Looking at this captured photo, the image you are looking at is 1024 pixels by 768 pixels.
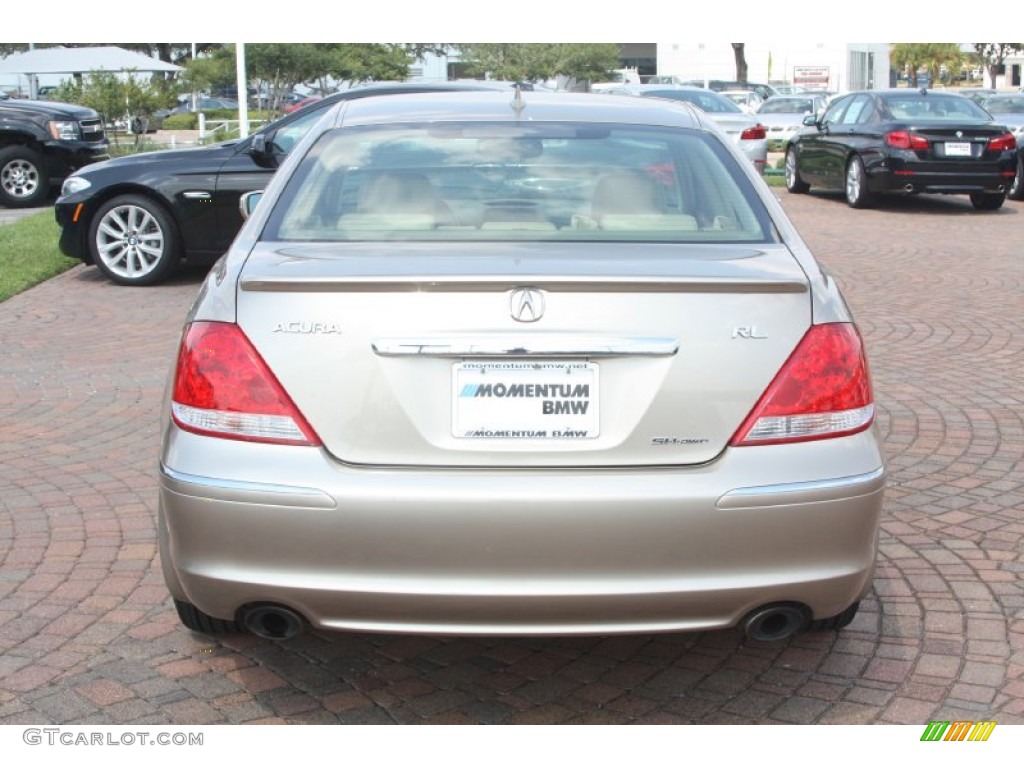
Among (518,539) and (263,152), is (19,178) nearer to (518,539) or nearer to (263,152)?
(263,152)

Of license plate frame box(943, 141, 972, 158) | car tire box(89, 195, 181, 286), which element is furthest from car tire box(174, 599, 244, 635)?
license plate frame box(943, 141, 972, 158)

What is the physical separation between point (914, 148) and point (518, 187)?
13640 millimetres

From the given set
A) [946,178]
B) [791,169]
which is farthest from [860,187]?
[791,169]

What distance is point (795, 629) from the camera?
11.1ft

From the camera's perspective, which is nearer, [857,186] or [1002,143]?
[1002,143]

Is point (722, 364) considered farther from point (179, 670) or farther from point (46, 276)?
point (46, 276)

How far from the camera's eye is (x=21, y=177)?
18.1 m

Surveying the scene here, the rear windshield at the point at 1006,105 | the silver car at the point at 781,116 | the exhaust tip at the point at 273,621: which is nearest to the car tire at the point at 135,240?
the exhaust tip at the point at 273,621

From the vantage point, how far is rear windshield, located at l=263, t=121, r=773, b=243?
12.6 ft

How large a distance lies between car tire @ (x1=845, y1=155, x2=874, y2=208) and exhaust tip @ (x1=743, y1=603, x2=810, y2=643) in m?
14.6
